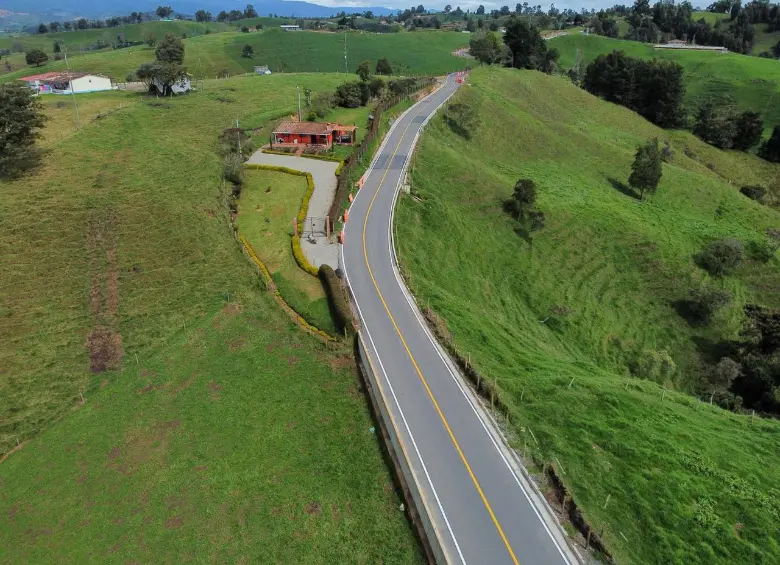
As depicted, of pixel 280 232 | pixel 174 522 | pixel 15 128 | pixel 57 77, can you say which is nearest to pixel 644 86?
pixel 280 232

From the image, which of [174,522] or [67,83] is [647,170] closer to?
[174,522]

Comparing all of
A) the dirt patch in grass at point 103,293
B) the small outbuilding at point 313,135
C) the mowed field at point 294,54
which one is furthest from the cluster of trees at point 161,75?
the dirt patch in grass at point 103,293

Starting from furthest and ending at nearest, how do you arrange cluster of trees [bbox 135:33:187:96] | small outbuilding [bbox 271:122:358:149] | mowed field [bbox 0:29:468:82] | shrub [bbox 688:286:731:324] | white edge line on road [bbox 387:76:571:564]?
mowed field [bbox 0:29:468:82]
cluster of trees [bbox 135:33:187:96]
small outbuilding [bbox 271:122:358:149]
shrub [bbox 688:286:731:324]
white edge line on road [bbox 387:76:571:564]

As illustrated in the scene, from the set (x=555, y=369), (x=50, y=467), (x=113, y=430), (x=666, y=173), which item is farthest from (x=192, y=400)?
(x=666, y=173)

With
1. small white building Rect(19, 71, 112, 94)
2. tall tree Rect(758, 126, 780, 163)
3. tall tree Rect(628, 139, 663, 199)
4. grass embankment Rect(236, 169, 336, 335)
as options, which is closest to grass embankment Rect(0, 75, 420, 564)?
grass embankment Rect(236, 169, 336, 335)

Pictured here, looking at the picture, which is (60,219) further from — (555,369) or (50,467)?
(555,369)

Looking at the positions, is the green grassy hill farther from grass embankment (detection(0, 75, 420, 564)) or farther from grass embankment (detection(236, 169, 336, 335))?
grass embankment (detection(0, 75, 420, 564))

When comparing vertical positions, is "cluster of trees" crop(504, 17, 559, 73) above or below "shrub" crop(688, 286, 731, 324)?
above
